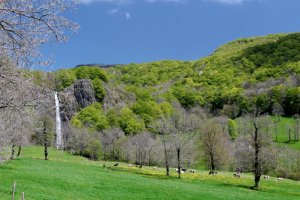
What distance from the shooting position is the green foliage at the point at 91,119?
14638 centimetres

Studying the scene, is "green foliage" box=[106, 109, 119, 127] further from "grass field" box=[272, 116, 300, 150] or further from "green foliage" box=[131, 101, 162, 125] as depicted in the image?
"grass field" box=[272, 116, 300, 150]

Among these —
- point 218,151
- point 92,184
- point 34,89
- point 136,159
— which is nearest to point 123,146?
point 136,159

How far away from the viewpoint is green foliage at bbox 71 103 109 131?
146375mm

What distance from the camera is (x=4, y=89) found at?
1154cm

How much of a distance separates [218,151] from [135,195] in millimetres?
67227

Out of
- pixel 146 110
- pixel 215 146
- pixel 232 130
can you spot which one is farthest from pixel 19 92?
pixel 146 110

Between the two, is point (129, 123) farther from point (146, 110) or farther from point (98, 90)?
point (98, 90)

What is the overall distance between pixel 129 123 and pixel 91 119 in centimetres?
1393

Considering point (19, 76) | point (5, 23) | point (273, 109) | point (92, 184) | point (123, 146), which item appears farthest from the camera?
point (273, 109)

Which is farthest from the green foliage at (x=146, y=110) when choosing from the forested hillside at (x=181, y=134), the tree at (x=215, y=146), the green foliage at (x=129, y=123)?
the tree at (x=215, y=146)

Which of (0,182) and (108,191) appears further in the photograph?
(108,191)

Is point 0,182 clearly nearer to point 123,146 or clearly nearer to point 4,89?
point 4,89

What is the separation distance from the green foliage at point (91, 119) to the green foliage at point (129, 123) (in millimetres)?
6776

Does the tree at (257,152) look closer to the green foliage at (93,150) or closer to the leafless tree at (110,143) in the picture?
the green foliage at (93,150)
